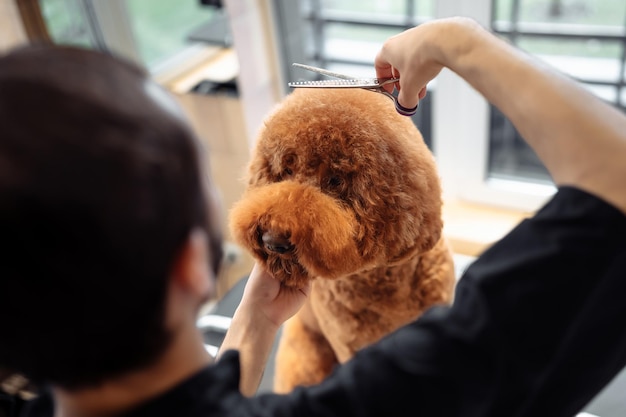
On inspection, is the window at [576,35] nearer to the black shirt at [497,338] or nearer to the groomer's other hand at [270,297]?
the groomer's other hand at [270,297]

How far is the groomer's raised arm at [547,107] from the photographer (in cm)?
48

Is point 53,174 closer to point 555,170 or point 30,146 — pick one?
point 30,146

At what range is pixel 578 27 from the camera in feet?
4.66

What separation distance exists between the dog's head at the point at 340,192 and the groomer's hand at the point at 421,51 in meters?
0.06

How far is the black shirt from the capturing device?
1.57 feet

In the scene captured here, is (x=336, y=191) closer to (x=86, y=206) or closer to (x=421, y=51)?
(x=421, y=51)

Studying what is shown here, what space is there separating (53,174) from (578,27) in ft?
4.39

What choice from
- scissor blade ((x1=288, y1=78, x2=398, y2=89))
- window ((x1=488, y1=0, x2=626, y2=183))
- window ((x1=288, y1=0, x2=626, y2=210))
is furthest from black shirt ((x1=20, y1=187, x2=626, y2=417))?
window ((x1=488, y1=0, x2=626, y2=183))

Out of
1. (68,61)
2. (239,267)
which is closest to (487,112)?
(239,267)

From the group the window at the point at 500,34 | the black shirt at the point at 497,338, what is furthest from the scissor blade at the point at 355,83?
the window at the point at 500,34

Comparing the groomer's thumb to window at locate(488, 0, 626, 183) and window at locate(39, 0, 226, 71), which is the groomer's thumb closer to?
window at locate(488, 0, 626, 183)

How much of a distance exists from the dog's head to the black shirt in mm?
194

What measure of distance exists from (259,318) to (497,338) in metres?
0.34

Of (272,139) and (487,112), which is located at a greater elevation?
(272,139)
